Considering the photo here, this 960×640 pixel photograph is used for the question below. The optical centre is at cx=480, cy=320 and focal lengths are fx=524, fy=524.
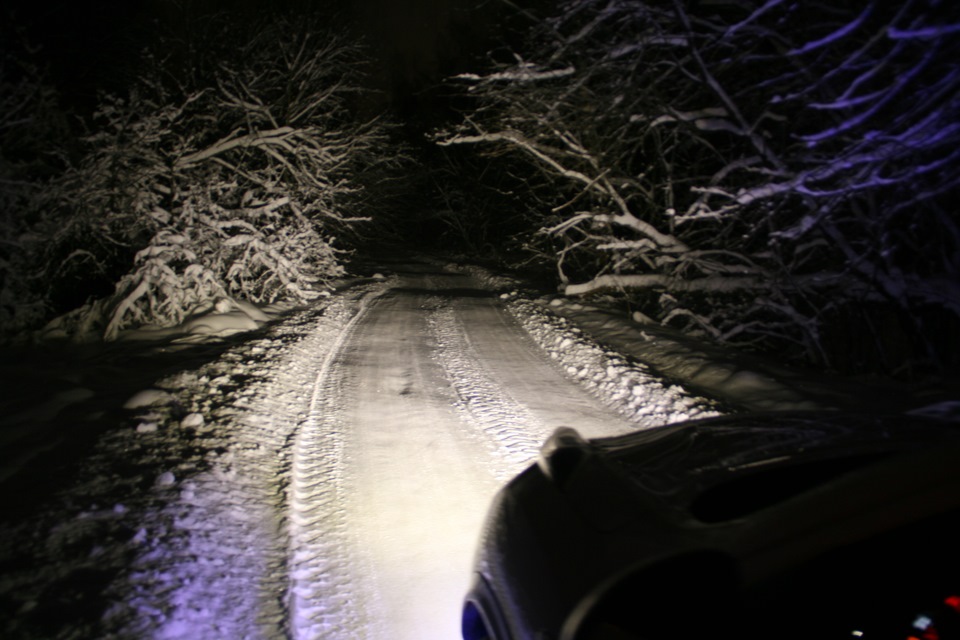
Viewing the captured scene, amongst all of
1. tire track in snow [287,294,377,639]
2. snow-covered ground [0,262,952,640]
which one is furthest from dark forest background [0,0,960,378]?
tire track in snow [287,294,377,639]

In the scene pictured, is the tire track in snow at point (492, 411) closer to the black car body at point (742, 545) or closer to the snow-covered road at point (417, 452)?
the snow-covered road at point (417, 452)

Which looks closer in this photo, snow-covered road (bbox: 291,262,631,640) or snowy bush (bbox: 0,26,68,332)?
snow-covered road (bbox: 291,262,631,640)

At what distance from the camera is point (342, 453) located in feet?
16.6

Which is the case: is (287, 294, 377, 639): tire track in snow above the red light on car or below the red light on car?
below

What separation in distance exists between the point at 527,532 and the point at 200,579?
7.24ft

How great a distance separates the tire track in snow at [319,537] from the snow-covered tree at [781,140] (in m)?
5.46

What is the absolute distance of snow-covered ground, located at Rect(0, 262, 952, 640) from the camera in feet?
9.83

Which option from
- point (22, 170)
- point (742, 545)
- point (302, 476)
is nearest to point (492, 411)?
point (302, 476)

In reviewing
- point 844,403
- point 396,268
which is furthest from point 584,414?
point 396,268

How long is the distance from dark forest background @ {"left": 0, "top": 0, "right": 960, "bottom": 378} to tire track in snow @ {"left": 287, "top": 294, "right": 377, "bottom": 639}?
5.47m

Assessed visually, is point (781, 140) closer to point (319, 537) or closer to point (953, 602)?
point (953, 602)

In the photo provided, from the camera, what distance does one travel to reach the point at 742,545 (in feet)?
5.55

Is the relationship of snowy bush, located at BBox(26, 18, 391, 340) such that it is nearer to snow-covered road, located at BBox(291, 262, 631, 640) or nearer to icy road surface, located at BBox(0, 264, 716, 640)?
icy road surface, located at BBox(0, 264, 716, 640)

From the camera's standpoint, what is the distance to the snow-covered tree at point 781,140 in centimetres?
562
